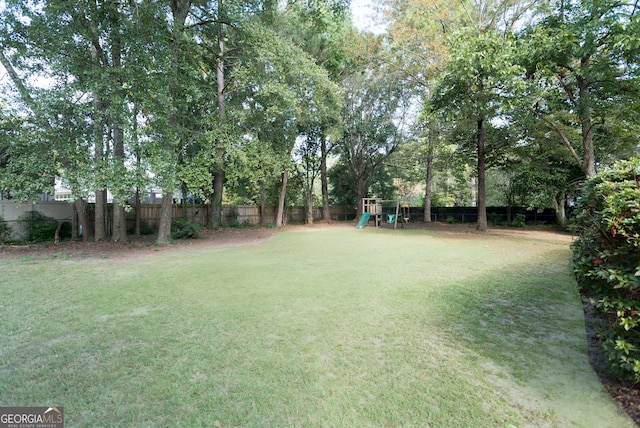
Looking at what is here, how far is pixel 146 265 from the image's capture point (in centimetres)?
619

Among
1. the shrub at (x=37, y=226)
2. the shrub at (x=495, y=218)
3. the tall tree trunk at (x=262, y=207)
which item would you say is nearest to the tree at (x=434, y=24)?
the shrub at (x=495, y=218)

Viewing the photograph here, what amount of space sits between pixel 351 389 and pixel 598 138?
15532mm

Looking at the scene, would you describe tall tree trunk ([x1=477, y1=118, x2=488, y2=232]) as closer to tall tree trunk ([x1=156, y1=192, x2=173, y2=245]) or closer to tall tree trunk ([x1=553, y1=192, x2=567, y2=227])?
tall tree trunk ([x1=553, y1=192, x2=567, y2=227])

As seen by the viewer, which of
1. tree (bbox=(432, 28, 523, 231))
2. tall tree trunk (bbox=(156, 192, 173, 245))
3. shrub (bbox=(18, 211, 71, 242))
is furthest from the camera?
tall tree trunk (bbox=(156, 192, 173, 245))

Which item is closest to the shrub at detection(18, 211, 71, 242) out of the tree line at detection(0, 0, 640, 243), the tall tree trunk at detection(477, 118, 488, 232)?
the tree line at detection(0, 0, 640, 243)

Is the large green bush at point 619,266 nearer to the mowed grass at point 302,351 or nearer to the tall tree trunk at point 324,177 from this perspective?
the mowed grass at point 302,351

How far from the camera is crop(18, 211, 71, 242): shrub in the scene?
9391mm

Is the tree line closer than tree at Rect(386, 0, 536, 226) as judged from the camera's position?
Yes

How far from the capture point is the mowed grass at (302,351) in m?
1.79

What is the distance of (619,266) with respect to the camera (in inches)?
78.1

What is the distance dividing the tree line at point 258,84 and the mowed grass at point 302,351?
4.14 m

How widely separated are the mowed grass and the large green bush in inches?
12.5

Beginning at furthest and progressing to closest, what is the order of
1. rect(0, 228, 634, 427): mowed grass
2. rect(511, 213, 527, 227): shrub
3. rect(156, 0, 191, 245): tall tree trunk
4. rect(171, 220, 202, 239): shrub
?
rect(511, 213, 527, 227): shrub
rect(171, 220, 202, 239): shrub
rect(156, 0, 191, 245): tall tree trunk
rect(0, 228, 634, 427): mowed grass

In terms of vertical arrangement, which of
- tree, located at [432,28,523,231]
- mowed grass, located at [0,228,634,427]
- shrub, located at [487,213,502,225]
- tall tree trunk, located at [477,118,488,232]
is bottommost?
mowed grass, located at [0,228,634,427]
